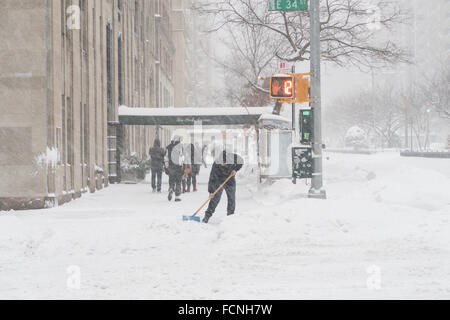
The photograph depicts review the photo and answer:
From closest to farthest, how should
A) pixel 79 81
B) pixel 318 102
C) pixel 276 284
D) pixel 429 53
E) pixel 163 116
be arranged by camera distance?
1. pixel 276 284
2. pixel 318 102
3. pixel 79 81
4. pixel 163 116
5. pixel 429 53

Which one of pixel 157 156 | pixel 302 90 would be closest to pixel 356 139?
pixel 157 156

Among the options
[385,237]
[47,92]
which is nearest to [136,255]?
[385,237]

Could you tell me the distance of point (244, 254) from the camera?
7.04 meters

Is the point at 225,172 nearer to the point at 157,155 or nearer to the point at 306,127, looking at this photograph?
the point at 306,127

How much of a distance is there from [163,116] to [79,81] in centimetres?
640

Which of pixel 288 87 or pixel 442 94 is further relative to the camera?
pixel 442 94

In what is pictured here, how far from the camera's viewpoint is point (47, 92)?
12.6m

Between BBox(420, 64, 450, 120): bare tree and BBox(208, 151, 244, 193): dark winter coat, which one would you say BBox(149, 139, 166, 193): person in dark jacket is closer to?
BBox(208, 151, 244, 193): dark winter coat

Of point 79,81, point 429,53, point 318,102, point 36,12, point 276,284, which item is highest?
point 429,53

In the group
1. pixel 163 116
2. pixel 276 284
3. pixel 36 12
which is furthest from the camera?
pixel 163 116

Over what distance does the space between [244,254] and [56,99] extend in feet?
27.4

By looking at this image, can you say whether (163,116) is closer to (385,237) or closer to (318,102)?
(318,102)

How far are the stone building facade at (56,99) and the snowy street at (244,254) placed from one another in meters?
1.96

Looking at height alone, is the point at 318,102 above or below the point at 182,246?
above
